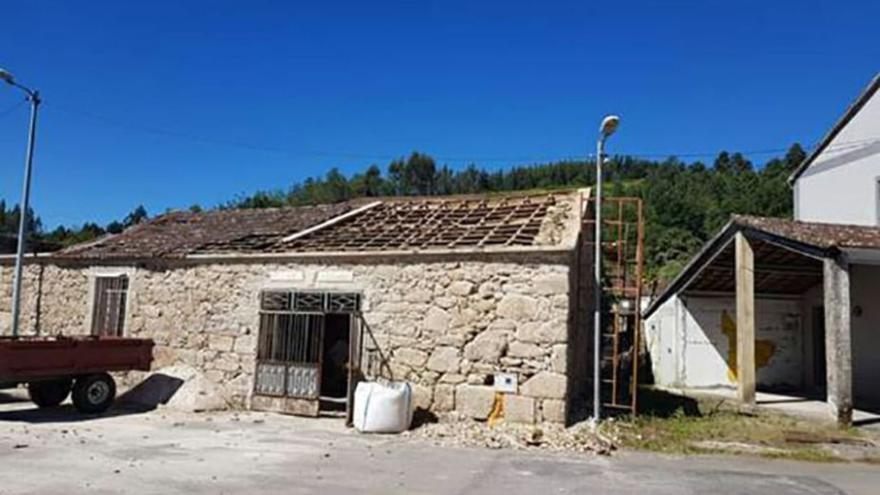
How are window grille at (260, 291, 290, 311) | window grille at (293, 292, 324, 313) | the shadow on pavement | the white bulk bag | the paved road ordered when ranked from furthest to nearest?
window grille at (260, 291, 290, 311) → window grille at (293, 292, 324, 313) → the shadow on pavement → the white bulk bag → the paved road

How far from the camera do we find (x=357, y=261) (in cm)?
1377

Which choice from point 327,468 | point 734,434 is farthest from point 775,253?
point 327,468

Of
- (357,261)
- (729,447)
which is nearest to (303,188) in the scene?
(357,261)

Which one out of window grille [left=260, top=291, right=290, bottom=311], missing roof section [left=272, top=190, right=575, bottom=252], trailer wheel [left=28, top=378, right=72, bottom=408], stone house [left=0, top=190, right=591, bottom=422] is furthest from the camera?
window grille [left=260, top=291, right=290, bottom=311]

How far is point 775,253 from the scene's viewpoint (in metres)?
16.5

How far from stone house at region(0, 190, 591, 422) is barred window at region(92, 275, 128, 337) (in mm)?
42

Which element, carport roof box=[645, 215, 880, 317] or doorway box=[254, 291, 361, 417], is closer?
carport roof box=[645, 215, 880, 317]

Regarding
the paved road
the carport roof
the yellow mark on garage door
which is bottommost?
the paved road

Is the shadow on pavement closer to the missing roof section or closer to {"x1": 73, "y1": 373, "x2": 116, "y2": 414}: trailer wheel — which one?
{"x1": 73, "y1": 373, "x2": 116, "y2": 414}: trailer wheel

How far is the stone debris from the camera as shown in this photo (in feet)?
35.6

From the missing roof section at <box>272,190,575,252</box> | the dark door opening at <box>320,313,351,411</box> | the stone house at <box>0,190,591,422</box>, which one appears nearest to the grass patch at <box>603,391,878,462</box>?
the stone house at <box>0,190,591,422</box>

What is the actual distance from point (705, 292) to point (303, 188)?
5673 centimetres

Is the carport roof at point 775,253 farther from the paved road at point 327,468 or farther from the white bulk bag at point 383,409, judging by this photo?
the white bulk bag at point 383,409

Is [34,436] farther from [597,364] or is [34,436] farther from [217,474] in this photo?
[597,364]
